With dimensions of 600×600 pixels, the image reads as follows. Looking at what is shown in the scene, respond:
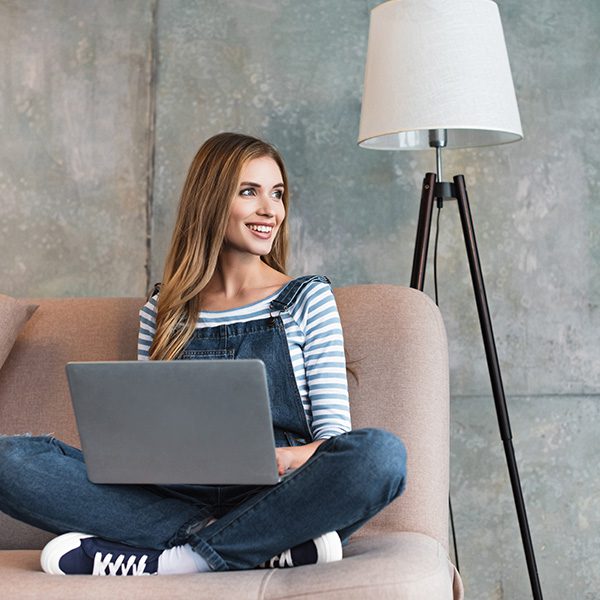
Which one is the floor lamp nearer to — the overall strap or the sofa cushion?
the overall strap

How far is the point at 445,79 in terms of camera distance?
238 cm

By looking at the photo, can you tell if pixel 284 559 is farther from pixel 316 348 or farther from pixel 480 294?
pixel 480 294

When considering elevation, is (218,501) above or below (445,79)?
below

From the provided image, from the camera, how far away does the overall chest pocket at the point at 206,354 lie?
218 centimetres

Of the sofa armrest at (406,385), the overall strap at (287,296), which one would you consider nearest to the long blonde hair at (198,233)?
the overall strap at (287,296)

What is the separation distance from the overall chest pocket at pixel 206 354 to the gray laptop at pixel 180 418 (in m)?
0.48

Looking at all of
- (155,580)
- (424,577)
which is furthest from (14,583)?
(424,577)

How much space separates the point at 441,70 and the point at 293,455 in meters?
1.03

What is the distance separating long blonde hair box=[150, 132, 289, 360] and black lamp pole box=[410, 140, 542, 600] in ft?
1.45

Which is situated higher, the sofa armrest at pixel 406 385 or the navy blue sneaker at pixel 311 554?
the sofa armrest at pixel 406 385

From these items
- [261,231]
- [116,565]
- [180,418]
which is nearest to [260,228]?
[261,231]

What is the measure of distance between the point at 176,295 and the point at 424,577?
3.13ft

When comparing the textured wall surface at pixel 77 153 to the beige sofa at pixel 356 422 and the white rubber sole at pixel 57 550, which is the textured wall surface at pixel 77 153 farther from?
the white rubber sole at pixel 57 550

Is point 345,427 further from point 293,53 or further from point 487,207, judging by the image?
point 293,53
